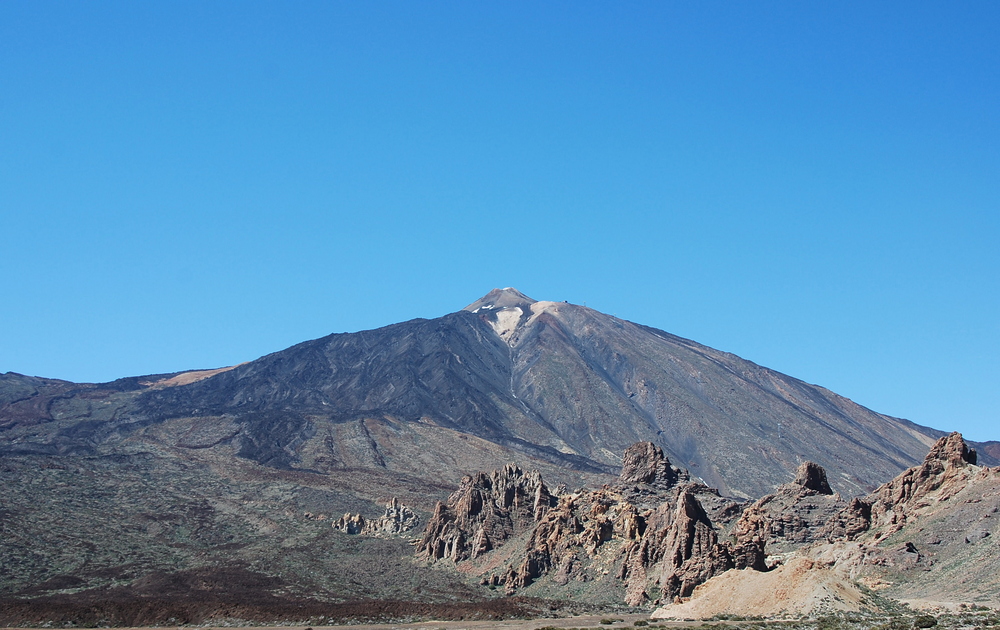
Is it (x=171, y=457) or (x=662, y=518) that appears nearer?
(x=662, y=518)

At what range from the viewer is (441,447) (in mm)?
191625

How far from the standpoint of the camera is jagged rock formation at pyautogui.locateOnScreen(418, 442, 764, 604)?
2825 inches

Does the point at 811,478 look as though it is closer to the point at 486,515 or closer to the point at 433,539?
the point at 486,515

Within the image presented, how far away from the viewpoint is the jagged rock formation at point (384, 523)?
409ft

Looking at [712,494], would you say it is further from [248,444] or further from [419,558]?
[248,444]

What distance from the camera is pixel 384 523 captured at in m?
127

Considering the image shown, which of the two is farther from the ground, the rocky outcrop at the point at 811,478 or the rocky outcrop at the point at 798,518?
the rocky outcrop at the point at 811,478

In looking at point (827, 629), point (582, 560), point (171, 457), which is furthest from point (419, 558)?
point (171, 457)

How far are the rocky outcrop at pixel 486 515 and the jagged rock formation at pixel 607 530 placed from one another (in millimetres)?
118

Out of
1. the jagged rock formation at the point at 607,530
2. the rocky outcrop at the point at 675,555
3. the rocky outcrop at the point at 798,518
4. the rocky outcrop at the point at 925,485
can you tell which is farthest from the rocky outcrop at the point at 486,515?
the rocky outcrop at the point at 925,485

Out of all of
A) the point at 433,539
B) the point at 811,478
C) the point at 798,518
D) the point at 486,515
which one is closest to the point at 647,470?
the point at 486,515

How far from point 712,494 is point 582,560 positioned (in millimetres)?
20435

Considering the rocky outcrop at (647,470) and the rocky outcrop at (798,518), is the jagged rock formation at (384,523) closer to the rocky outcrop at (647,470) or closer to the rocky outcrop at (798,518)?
the rocky outcrop at (647,470)

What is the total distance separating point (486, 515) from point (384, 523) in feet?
86.2
